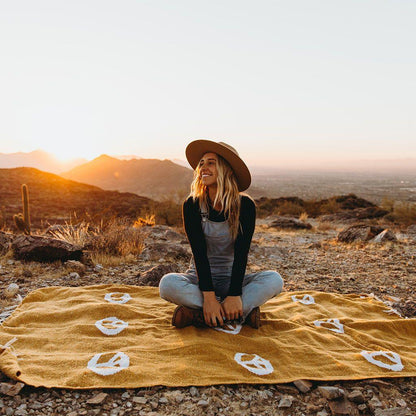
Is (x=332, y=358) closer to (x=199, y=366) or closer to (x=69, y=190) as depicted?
(x=199, y=366)

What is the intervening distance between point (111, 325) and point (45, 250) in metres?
2.89

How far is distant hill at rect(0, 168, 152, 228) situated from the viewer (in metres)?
17.5

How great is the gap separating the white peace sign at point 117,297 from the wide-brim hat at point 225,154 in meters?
1.72

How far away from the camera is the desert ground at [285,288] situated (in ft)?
6.93

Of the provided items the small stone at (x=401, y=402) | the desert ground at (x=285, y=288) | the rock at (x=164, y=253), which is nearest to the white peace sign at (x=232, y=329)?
the desert ground at (x=285, y=288)

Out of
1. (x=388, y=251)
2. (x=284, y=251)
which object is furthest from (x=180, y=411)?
(x=388, y=251)

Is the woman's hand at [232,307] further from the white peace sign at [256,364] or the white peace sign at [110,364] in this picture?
the white peace sign at [110,364]

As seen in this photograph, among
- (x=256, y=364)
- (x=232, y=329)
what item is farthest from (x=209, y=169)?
(x=256, y=364)

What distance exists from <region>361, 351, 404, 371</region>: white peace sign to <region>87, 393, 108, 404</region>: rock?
6.33 feet

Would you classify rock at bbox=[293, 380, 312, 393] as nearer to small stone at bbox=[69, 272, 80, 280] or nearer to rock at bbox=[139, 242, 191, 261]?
small stone at bbox=[69, 272, 80, 280]

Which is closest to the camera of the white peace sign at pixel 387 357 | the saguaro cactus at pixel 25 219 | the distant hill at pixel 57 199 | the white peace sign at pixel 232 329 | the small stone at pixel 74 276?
the white peace sign at pixel 387 357

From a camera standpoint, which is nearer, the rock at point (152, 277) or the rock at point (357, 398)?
the rock at point (357, 398)

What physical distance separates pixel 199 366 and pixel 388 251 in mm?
6102

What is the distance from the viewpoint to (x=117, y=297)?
3865mm
